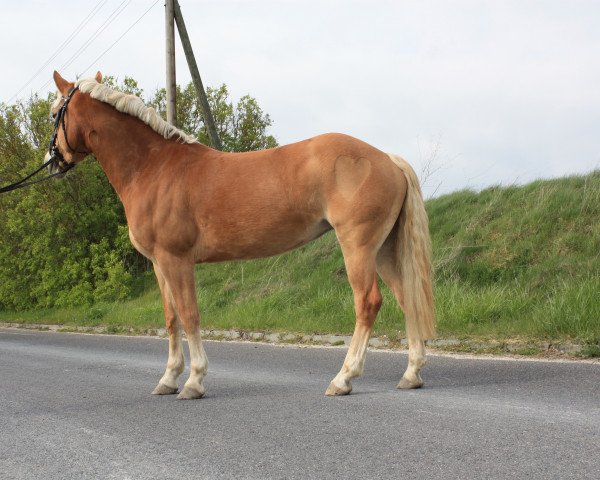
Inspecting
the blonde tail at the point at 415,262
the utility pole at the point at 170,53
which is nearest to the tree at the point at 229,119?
the utility pole at the point at 170,53

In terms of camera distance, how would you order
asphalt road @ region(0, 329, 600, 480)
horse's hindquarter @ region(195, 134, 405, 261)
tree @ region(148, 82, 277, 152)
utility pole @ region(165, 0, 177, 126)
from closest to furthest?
1. asphalt road @ region(0, 329, 600, 480)
2. horse's hindquarter @ region(195, 134, 405, 261)
3. utility pole @ region(165, 0, 177, 126)
4. tree @ region(148, 82, 277, 152)

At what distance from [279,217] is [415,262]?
3.84 feet

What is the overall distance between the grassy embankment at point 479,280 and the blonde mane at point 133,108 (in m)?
4.16

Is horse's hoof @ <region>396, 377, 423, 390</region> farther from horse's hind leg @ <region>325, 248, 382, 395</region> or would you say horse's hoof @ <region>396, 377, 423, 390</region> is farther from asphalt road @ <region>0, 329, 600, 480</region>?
horse's hind leg @ <region>325, 248, 382, 395</region>

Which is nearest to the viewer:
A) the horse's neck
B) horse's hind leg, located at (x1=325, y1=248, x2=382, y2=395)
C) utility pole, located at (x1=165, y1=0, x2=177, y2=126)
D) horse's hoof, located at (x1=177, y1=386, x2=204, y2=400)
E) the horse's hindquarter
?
horse's hind leg, located at (x1=325, y1=248, x2=382, y2=395)

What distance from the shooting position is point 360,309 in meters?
5.45

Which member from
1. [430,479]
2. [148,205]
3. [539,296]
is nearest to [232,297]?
[539,296]

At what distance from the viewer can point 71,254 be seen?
23047mm

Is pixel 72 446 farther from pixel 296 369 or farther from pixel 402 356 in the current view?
pixel 402 356

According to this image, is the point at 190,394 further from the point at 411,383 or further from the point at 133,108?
the point at 133,108

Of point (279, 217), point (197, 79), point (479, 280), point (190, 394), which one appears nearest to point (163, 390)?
point (190, 394)

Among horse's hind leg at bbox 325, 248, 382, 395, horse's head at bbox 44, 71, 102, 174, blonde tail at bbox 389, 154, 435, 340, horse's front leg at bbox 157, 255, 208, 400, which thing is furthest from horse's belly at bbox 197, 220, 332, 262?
horse's head at bbox 44, 71, 102, 174

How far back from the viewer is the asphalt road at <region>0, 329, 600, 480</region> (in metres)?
3.63

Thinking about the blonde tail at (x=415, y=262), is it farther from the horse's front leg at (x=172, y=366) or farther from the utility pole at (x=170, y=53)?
the utility pole at (x=170, y=53)
